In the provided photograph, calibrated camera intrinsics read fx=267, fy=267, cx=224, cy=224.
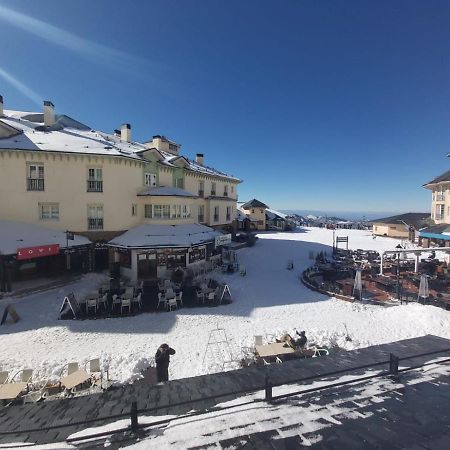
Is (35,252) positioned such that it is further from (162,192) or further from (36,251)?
(162,192)

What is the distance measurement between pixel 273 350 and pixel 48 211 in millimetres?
19533

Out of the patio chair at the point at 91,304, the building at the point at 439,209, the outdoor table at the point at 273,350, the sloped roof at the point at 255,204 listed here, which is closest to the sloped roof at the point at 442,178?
the building at the point at 439,209

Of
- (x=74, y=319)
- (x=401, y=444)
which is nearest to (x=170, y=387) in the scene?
(x=401, y=444)

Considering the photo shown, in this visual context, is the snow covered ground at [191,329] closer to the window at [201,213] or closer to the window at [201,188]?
the window at [201,213]

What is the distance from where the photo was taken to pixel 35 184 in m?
20.1

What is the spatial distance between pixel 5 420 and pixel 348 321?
1375 centimetres

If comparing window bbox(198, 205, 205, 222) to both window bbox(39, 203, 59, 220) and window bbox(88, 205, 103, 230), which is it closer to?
window bbox(88, 205, 103, 230)

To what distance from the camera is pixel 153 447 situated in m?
4.22

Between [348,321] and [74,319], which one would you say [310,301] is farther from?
[74,319]

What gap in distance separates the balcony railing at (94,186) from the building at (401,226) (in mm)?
44197

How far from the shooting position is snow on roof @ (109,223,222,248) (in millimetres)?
20500

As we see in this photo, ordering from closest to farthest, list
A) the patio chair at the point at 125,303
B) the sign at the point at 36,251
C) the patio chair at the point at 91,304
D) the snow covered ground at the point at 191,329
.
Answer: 1. the snow covered ground at the point at 191,329
2. the patio chair at the point at 91,304
3. the patio chair at the point at 125,303
4. the sign at the point at 36,251

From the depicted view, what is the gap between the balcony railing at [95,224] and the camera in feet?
70.9

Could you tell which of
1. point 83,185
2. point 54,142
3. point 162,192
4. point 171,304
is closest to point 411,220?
point 162,192
